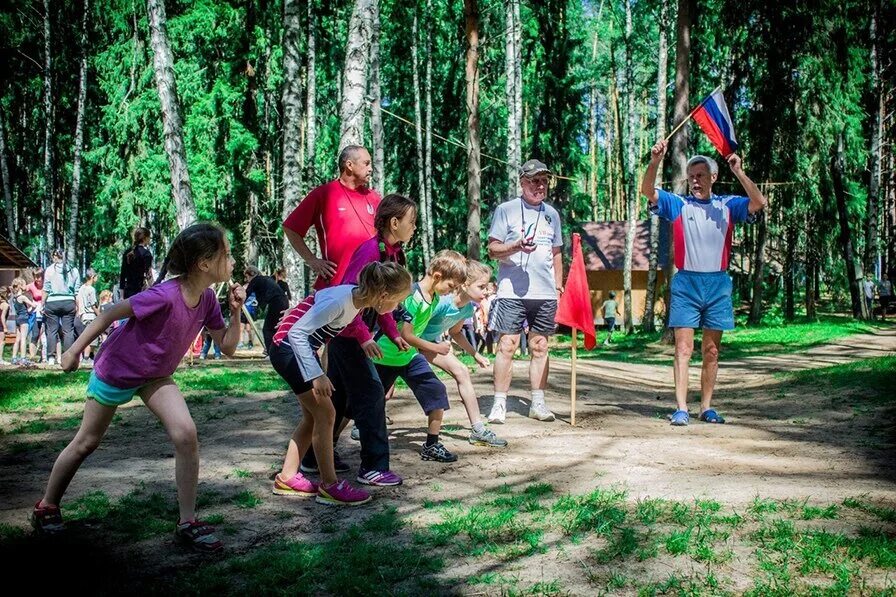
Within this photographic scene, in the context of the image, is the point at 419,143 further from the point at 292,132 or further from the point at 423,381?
the point at 423,381

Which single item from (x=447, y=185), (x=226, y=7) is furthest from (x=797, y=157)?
(x=226, y=7)

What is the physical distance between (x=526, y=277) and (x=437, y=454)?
212 centimetres

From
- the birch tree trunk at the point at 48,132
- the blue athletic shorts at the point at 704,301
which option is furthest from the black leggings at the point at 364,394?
the birch tree trunk at the point at 48,132

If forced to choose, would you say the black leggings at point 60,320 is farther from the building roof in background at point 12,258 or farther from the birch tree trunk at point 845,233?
the birch tree trunk at point 845,233

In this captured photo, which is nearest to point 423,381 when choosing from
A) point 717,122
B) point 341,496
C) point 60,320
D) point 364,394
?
point 364,394

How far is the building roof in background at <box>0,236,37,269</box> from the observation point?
22.9 metres

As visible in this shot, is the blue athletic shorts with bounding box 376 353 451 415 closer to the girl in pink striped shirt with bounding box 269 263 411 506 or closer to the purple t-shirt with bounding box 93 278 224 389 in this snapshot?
the girl in pink striped shirt with bounding box 269 263 411 506

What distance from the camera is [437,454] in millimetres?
5918

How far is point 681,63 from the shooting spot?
58.6 feet

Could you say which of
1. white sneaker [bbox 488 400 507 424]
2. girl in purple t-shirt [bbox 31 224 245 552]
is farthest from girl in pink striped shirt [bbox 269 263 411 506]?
white sneaker [bbox 488 400 507 424]

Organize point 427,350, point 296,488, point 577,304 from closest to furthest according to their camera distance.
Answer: point 296,488
point 427,350
point 577,304

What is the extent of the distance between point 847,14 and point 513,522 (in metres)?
24.1

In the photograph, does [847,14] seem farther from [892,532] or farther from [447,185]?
[892,532]

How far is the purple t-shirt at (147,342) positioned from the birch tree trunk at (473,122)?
16.9 meters
